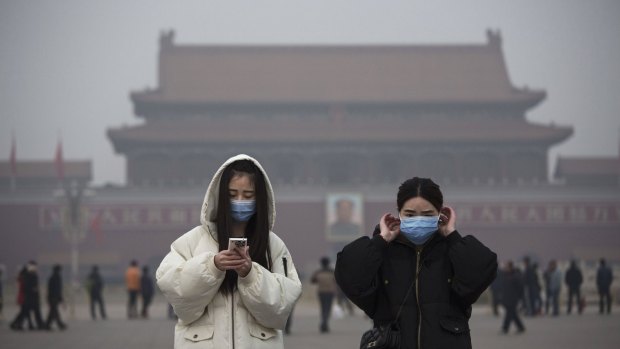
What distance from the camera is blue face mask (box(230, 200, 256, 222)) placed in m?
3.87


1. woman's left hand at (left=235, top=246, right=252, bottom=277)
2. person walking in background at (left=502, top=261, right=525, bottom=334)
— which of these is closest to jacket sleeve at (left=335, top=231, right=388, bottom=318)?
woman's left hand at (left=235, top=246, right=252, bottom=277)

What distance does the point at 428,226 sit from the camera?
3.77m

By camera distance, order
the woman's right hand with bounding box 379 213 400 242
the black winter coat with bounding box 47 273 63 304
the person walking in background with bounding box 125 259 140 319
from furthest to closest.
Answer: the person walking in background with bounding box 125 259 140 319 → the black winter coat with bounding box 47 273 63 304 → the woman's right hand with bounding box 379 213 400 242

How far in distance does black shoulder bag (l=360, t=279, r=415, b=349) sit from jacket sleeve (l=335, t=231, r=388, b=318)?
9cm

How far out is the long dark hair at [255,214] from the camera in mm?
3877

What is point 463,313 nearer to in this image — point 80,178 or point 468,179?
point 468,179

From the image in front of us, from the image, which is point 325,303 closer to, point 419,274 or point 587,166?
point 419,274

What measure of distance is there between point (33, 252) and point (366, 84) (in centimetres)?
Answer: 1342

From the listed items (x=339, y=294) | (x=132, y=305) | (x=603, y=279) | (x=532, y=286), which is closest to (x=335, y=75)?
(x=339, y=294)

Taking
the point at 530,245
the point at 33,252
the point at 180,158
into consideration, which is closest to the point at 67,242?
the point at 33,252

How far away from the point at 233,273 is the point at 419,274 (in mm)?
526

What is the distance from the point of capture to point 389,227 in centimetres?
386

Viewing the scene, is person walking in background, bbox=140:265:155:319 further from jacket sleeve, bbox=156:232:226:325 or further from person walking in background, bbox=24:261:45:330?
jacket sleeve, bbox=156:232:226:325

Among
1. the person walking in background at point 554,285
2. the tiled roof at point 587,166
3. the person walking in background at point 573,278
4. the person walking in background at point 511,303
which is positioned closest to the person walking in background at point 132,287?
the person walking in background at point 554,285
